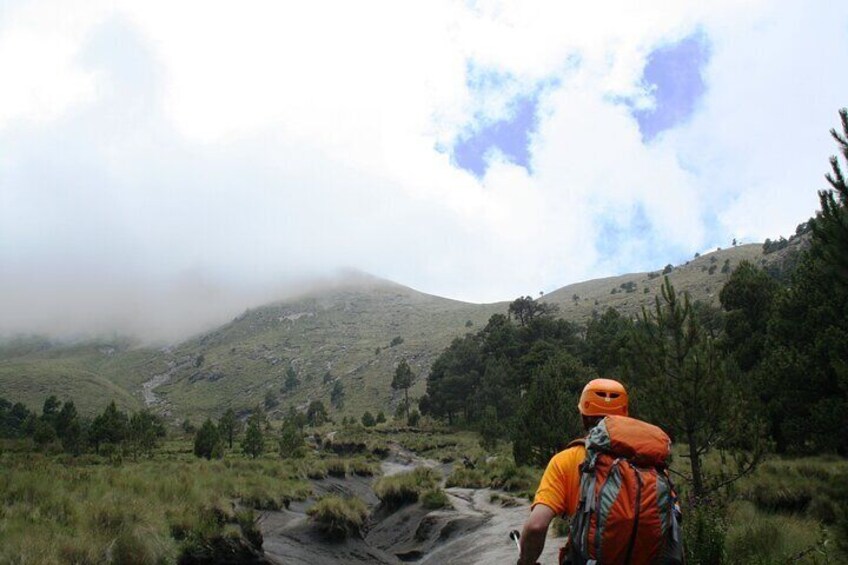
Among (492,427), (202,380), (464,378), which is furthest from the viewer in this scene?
(202,380)

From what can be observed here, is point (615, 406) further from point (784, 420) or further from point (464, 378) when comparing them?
point (464, 378)

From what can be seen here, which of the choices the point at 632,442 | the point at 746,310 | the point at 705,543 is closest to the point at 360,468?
the point at 746,310

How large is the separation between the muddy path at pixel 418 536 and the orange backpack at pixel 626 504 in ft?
39.6

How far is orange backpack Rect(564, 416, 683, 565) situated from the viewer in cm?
315

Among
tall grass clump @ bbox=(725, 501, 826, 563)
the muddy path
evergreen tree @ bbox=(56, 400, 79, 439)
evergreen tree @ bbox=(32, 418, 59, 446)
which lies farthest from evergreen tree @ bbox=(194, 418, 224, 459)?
tall grass clump @ bbox=(725, 501, 826, 563)

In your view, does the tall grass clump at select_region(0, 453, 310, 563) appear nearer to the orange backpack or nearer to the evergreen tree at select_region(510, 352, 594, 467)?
the orange backpack

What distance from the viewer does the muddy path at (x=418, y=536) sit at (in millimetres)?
17158

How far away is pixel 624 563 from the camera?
10.5 ft

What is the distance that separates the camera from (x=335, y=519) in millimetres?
20141

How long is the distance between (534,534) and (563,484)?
41 centimetres

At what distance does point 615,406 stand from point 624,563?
1.12 metres

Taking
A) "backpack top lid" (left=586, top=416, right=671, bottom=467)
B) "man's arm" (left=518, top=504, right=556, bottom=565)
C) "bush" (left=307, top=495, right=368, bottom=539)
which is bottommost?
"bush" (left=307, top=495, right=368, bottom=539)

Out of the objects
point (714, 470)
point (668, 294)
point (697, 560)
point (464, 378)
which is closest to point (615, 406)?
point (697, 560)

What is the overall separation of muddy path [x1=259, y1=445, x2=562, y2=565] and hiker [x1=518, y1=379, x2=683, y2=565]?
38.8 feet
